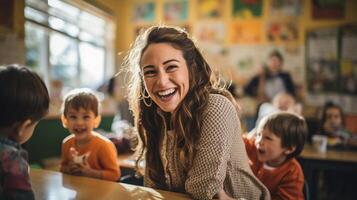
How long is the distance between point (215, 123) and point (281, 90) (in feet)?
11.9

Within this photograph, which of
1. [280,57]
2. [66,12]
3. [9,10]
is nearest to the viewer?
[9,10]

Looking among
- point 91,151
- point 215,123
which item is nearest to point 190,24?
point 91,151

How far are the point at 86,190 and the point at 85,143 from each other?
26.1 inches

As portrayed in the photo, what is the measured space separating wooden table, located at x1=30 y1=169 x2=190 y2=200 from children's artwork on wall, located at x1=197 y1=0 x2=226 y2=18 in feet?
13.3

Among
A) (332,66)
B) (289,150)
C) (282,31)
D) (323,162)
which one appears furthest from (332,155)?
(282,31)

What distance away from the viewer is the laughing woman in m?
1.06

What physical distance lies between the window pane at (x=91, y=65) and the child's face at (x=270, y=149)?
329 cm

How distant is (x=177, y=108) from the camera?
48.4 inches

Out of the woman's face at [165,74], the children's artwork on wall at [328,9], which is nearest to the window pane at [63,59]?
the woman's face at [165,74]

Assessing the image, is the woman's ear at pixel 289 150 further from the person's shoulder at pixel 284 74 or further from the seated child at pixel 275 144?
the person's shoulder at pixel 284 74

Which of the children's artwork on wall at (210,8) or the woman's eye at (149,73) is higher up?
the children's artwork on wall at (210,8)

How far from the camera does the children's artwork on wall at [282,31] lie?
4.43 m

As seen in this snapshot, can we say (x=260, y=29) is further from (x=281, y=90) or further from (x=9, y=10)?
(x=9, y=10)

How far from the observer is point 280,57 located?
449 cm
